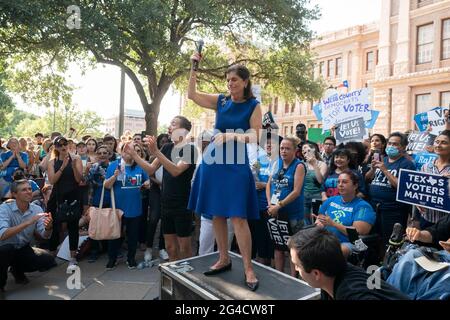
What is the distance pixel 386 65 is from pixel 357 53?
33.8 ft

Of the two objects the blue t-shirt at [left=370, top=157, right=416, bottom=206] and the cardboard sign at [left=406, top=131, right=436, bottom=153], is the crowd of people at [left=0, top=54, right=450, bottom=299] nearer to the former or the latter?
the blue t-shirt at [left=370, top=157, right=416, bottom=206]

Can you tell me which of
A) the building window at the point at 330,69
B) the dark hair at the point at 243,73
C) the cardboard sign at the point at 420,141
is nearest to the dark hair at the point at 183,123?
the dark hair at the point at 243,73

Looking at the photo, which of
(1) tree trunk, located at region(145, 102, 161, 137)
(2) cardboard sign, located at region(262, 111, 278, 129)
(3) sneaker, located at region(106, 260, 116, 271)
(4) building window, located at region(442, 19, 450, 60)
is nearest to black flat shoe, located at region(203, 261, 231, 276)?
(3) sneaker, located at region(106, 260, 116, 271)

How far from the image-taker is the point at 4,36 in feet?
33.3

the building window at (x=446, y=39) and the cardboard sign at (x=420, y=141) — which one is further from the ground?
the building window at (x=446, y=39)

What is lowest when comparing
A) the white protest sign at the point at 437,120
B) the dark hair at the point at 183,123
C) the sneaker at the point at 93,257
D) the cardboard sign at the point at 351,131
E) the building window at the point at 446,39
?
the sneaker at the point at 93,257

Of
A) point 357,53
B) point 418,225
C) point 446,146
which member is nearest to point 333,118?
point 446,146

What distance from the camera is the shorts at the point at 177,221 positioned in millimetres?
3789

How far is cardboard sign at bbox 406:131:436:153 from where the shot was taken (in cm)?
595

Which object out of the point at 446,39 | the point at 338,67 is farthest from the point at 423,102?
the point at 338,67

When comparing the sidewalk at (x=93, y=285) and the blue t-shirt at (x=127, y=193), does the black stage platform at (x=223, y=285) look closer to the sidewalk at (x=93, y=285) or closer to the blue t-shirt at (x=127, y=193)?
the sidewalk at (x=93, y=285)

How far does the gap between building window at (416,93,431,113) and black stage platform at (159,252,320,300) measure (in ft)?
71.6

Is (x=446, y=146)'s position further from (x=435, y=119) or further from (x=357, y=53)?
(x=357, y=53)

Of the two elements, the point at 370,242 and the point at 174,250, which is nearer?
the point at 370,242
